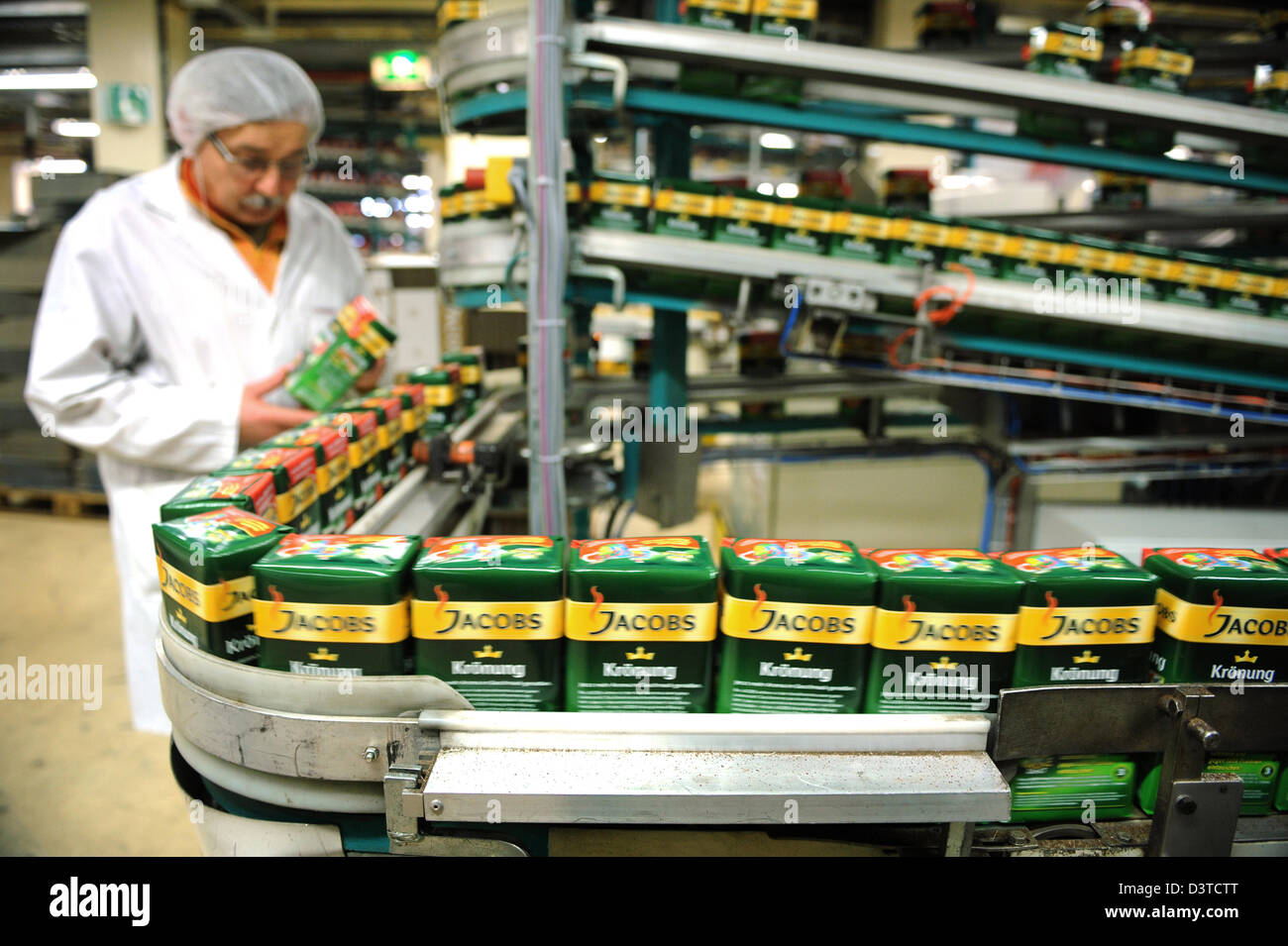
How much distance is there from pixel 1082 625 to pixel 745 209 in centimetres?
173

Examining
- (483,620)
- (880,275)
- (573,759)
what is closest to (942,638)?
(573,759)

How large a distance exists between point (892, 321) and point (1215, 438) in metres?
1.63

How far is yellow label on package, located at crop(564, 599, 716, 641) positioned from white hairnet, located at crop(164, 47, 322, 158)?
1.58 meters

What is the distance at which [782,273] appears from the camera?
2.37 metres

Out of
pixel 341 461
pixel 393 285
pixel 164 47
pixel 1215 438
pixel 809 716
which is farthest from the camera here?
pixel 164 47

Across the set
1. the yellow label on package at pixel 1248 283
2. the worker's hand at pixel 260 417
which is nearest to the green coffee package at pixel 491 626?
the worker's hand at pixel 260 417

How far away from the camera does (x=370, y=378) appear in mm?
2062

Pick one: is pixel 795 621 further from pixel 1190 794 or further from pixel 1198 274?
pixel 1198 274

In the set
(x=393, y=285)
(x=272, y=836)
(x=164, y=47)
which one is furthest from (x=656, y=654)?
(x=164, y=47)

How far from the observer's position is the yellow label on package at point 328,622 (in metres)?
0.97

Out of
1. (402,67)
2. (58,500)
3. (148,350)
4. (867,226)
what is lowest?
(58,500)

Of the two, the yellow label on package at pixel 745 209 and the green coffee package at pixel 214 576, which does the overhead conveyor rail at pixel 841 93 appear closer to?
the yellow label on package at pixel 745 209

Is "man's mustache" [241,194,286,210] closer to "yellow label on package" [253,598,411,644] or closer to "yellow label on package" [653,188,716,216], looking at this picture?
"yellow label on package" [653,188,716,216]
